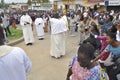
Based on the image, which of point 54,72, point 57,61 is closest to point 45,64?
point 57,61

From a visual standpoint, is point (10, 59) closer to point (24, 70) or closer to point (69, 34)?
point (24, 70)

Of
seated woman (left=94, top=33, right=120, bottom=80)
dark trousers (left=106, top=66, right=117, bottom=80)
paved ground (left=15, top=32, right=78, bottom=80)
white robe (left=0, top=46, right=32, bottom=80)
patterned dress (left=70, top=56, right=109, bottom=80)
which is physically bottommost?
paved ground (left=15, top=32, right=78, bottom=80)

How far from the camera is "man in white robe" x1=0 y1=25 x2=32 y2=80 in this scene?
129 inches

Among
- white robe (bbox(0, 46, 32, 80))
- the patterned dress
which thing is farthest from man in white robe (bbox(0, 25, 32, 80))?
the patterned dress

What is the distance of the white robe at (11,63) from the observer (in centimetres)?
327

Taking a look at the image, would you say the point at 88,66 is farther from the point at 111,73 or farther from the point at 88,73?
the point at 111,73

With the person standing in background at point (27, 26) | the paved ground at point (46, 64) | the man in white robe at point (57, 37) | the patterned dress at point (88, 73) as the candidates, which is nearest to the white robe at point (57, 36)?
the man in white robe at point (57, 37)

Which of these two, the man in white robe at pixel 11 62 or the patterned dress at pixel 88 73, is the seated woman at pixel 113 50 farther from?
the man in white robe at pixel 11 62

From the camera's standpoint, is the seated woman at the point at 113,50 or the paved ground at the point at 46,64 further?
the paved ground at the point at 46,64

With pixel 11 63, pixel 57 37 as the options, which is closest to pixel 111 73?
pixel 11 63

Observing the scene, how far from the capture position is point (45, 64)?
10.4 m

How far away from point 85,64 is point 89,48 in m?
0.18

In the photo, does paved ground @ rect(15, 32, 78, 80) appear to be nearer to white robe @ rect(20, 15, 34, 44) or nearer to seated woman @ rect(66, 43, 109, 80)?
white robe @ rect(20, 15, 34, 44)

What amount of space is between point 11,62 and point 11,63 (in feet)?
0.04
